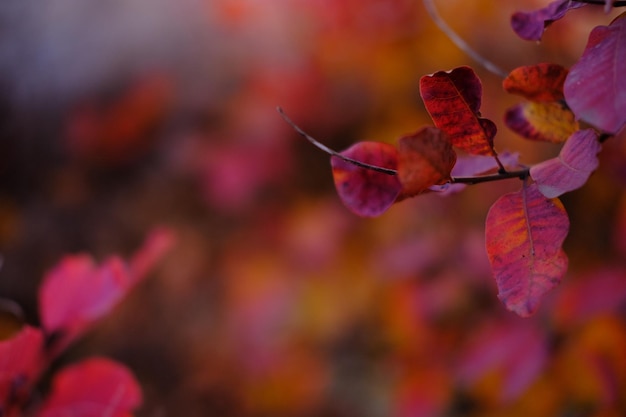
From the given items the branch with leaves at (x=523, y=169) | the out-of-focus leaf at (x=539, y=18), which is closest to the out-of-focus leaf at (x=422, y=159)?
the branch with leaves at (x=523, y=169)

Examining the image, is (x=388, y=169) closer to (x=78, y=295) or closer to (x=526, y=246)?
(x=526, y=246)

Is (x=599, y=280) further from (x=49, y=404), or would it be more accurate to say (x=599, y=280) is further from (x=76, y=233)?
(x=76, y=233)

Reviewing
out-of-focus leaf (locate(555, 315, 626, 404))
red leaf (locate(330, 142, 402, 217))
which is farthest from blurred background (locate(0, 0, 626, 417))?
red leaf (locate(330, 142, 402, 217))

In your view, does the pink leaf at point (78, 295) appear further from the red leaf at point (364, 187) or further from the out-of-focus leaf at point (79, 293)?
the red leaf at point (364, 187)

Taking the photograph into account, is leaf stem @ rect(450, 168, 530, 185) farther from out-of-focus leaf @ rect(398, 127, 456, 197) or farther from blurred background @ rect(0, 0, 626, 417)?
blurred background @ rect(0, 0, 626, 417)

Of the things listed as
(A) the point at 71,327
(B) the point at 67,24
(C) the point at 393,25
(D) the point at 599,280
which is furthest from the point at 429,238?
(B) the point at 67,24
